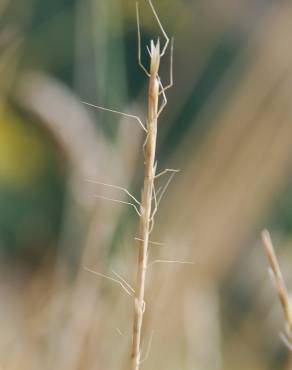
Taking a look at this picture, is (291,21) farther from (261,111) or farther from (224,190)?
(224,190)

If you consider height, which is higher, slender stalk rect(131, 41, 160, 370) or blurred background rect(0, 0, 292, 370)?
slender stalk rect(131, 41, 160, 370)

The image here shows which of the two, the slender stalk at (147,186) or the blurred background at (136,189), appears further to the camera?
the blurred background at (136,189)

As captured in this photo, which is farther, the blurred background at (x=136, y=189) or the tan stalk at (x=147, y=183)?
the blurred background at (x=136, y=189)

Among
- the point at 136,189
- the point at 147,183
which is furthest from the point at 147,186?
the point at 136,189

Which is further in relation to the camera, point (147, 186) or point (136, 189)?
point (136, 189)

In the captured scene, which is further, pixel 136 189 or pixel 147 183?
pixel 136 189

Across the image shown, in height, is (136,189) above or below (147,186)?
below

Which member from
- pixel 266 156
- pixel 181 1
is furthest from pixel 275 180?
pixel 181 1

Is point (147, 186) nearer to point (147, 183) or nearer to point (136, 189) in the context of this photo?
point (147, 183)

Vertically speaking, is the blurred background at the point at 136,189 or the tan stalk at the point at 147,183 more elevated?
the tan stalk at the point at 147,183

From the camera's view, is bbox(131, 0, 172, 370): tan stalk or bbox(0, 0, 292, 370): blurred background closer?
bbox(131, 0, 172, 370): tan stalk
